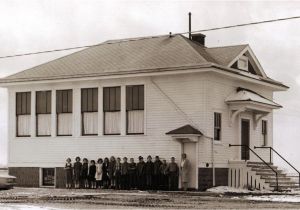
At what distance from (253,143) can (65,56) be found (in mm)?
11013

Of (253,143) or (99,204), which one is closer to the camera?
(99,204)

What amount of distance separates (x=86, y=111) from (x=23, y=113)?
152 inches

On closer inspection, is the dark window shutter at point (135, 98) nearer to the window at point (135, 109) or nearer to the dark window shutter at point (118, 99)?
the window at point (135, 109)

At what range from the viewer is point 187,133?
101 feet

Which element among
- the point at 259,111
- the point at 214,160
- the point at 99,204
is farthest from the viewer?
the point at 259,111

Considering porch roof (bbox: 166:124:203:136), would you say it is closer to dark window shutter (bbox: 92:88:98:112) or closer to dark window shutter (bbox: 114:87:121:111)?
dark window shutter (bbox: 114:87:121:111)

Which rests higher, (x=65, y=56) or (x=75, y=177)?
(x=65, y=56)

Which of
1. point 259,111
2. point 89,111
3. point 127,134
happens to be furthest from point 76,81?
point 259,111

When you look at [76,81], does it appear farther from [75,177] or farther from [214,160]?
[214,160]

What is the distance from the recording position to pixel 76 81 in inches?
1366

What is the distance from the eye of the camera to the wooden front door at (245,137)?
111 feet

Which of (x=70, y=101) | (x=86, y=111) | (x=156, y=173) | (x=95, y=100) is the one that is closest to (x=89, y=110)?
(x=86, y=111)

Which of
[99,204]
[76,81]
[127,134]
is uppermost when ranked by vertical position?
[76,81]

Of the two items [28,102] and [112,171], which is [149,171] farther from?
[28,102]
